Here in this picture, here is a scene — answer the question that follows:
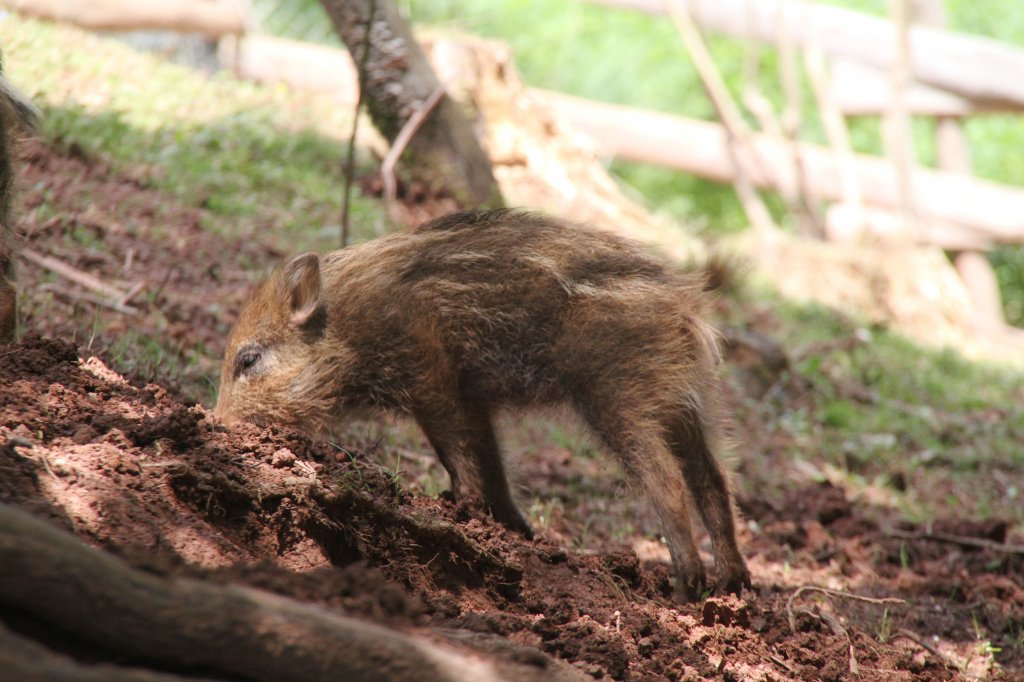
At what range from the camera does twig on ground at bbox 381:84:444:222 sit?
27.1 ft

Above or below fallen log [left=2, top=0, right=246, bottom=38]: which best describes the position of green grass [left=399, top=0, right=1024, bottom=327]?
below

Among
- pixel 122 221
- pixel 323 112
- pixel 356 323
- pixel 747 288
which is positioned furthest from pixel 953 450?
pixel 323 112

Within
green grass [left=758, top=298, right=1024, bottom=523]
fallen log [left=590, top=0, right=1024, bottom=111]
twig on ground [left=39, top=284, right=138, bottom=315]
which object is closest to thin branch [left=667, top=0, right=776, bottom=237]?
fallen log [left=590, top=0, right=1024, bottom=111]

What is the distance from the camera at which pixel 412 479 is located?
5352 mm

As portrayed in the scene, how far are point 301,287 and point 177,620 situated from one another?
2.73 meters

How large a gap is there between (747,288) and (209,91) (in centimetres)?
564

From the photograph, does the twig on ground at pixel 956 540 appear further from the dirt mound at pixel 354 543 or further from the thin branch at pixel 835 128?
the thin branch at pixel 835 128

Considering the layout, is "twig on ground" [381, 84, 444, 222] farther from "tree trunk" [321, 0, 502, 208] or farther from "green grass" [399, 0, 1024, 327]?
"green grass" [399, 0, 1024, 327]

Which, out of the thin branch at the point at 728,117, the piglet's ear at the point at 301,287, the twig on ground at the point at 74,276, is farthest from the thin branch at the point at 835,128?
the piglet's ear at the point at 301,287

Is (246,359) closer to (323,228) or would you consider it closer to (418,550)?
(418,550)

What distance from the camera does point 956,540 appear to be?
18.9 feet

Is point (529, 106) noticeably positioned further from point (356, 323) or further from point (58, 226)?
point (356, 323)

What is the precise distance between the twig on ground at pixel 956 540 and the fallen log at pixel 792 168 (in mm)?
8575

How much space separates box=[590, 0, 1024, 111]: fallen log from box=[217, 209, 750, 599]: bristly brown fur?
9708 mm
